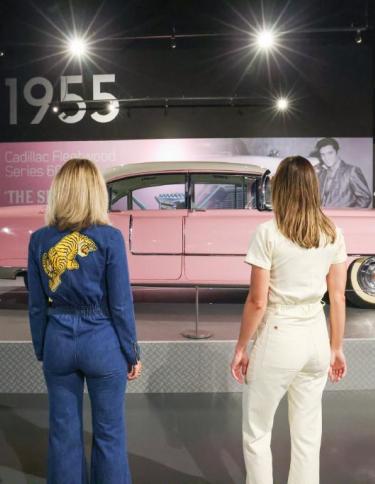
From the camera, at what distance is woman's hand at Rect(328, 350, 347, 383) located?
6.50 feet

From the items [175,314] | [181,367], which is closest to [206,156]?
[175,314]

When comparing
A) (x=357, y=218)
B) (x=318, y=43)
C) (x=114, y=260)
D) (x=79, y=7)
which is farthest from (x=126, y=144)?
(x=114, y=260)

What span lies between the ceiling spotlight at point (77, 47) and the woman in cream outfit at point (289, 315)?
808 centimetres

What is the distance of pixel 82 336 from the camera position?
69.3 inches

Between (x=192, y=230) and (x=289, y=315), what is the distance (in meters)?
2.83

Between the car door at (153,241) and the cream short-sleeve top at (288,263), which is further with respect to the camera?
the car door at (153,241)

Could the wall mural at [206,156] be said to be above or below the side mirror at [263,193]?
above

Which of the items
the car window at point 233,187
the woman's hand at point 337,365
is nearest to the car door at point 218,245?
the car window at point 233,187

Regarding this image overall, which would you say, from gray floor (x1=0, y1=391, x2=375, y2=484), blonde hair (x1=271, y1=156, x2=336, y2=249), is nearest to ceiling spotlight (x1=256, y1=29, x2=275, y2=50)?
gray floor (x1=0, y1=391, x2=375, y2=484)

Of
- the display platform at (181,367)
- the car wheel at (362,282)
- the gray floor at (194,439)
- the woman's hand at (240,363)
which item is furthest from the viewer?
the car wheel at (362,282)

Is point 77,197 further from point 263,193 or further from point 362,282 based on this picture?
point 362,282

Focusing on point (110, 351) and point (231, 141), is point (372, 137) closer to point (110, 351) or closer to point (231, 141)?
point (231, 141)

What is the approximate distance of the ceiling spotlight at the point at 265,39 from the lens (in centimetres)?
835

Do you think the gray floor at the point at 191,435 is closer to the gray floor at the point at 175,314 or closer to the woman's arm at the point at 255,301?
the gray floor at the point at 175,314
